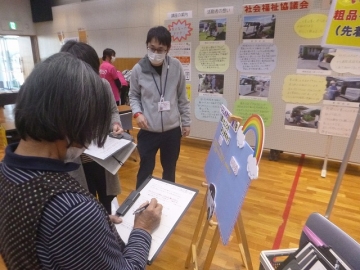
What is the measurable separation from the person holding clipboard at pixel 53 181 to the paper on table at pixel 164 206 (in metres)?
0.28

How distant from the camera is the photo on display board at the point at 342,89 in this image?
279cm

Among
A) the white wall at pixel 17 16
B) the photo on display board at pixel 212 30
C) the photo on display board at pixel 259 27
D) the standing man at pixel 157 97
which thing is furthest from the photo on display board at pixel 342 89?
the white wall at pixel 17 16

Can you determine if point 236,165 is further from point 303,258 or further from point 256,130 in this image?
point 303,258

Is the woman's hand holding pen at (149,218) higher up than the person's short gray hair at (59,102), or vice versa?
the person's short gray hair at (59,102)

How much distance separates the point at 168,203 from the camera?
103 centimetres

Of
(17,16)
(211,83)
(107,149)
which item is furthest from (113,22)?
(107,149)

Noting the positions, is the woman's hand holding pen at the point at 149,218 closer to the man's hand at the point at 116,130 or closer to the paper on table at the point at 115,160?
the paper on table at the point at 115,160

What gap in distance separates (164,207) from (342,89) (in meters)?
2.77

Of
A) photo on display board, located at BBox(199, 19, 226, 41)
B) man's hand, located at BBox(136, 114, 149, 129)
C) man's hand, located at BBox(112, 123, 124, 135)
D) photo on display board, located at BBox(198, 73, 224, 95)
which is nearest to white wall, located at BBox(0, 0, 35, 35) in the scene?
photo on display board, located at BBox(199, 19, 226, 41)

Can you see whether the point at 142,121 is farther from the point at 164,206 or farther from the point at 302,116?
the point at 302,116

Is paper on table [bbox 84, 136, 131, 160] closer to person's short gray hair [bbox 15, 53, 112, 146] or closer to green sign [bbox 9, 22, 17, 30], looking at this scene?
person's short gray hair [bbox 15, 53, 112, 146]

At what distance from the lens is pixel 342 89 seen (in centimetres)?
286

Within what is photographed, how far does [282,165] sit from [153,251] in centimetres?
291

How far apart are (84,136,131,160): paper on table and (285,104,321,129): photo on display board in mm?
2422
